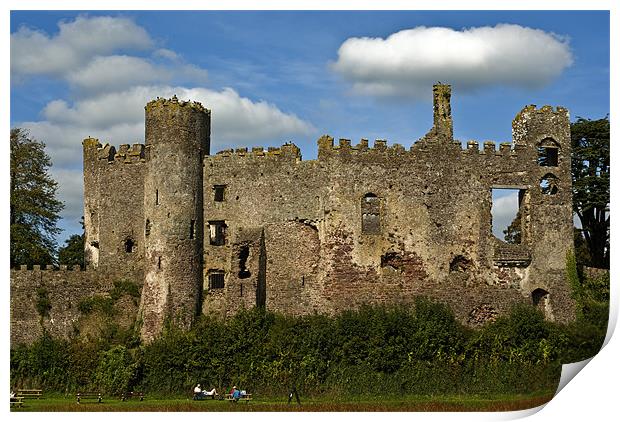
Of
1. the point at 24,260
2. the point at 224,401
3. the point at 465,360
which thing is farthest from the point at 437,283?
the point at 24,260

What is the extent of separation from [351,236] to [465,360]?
268 inches

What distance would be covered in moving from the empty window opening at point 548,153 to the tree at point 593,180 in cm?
339

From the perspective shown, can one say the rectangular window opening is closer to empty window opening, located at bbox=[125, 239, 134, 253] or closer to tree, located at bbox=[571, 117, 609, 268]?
tree, located at bbox=[571, 117, 609, 268]

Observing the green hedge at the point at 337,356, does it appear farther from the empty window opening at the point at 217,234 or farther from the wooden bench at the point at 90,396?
the empty window opening at the point at 217,234

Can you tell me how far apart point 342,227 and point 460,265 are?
199 inches

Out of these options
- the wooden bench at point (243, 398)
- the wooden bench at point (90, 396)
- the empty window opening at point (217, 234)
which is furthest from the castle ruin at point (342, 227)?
the wooden bench at point (243, 398)

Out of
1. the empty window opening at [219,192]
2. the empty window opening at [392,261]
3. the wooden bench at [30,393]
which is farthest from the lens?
the empty window opening at [219,192]

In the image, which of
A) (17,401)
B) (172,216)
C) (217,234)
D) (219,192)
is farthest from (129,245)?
(17,401)

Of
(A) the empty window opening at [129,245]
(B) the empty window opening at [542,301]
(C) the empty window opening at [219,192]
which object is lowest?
(B) the empty window opening at [542,301]

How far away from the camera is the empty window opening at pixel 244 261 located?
152 feet

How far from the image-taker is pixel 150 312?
149 feet

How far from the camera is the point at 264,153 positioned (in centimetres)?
4709

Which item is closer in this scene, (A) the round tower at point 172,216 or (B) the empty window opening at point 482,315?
(A) the round tower at point 172,216
